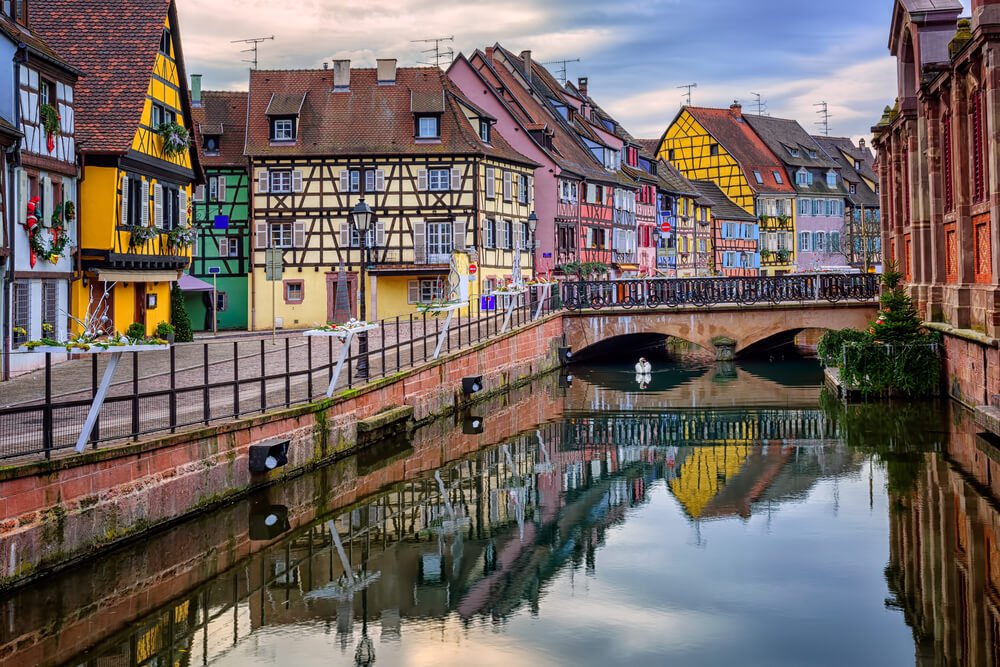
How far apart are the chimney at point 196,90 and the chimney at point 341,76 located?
5806mm

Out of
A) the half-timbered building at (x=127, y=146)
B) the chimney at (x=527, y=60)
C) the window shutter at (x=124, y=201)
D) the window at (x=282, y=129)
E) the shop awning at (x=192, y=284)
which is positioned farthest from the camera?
the chimney at (x=527, y=60)

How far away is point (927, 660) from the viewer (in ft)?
39.1

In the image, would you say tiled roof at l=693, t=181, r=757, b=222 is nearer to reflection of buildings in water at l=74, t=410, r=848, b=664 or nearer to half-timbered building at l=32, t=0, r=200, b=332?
half-timbered building at l=32, t=0, r=200, b=332

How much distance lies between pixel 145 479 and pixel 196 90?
3821 centimetres

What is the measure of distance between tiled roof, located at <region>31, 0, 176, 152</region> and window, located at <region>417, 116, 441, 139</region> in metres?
15.7

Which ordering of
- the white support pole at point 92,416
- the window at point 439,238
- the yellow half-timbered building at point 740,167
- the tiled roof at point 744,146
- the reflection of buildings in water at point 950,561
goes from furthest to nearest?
the tiled roof at point 744,146 < the yellow half-timbered building at point 740,167 < the window at point 439,238 < the white support pole at point 92,416 < the reflection of buildings in water at point 950,561

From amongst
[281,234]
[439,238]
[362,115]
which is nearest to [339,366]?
[439,238]

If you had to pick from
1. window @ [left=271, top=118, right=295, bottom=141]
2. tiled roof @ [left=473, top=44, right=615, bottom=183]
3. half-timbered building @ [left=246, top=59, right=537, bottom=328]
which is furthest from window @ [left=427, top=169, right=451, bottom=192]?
tiled roof @ [left=473, top=44, right=615, bottom=183]

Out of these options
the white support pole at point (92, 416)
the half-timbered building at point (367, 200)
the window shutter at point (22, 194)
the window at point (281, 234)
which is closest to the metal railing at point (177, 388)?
the white support pole at point (92, 416)

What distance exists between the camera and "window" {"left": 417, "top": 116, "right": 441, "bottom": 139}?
49688 millimetres

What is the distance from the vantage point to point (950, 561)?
50.8ft

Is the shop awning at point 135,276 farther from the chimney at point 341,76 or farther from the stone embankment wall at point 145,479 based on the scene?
the chimney at point 341,76

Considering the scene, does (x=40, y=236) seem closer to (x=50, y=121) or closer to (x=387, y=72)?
(x=50, y=121)

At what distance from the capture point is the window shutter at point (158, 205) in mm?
Answer: 34062
